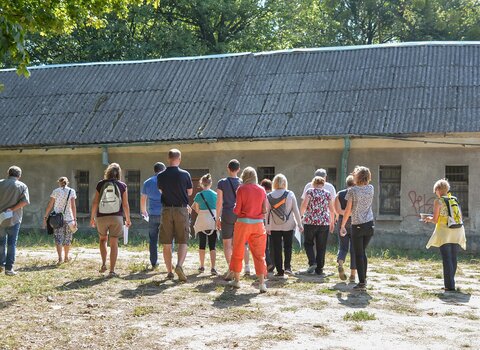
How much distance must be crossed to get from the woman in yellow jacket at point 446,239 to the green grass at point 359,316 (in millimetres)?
2745

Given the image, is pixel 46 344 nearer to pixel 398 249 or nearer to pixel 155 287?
pixel 155 287

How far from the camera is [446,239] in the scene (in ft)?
37.7

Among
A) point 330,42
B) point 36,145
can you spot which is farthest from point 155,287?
point 330,42

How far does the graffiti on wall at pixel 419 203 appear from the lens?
20484 mm

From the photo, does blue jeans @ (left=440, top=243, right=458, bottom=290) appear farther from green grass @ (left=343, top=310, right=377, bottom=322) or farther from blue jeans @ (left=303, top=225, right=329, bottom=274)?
green grass @ (left=343, top=310, right=377, bottom=322)

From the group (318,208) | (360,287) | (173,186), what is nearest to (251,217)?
(173,186)

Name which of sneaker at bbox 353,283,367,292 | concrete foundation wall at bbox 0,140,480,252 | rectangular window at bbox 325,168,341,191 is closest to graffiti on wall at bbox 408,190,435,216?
concrete foundation wall at bbox 0,140,480,252

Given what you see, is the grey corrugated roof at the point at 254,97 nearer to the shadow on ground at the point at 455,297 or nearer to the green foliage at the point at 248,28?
the green foliage at the point at 248,28

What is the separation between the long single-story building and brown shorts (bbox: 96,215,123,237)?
9.70 metres

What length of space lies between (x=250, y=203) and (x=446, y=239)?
9.59 feet

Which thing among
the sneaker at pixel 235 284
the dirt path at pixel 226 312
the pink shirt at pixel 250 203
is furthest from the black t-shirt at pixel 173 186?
the sneaker at pixel 235 284

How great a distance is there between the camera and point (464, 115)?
66.9 feet

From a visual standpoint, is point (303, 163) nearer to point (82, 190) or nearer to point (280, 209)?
point (82, 190)

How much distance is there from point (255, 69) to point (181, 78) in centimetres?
250
